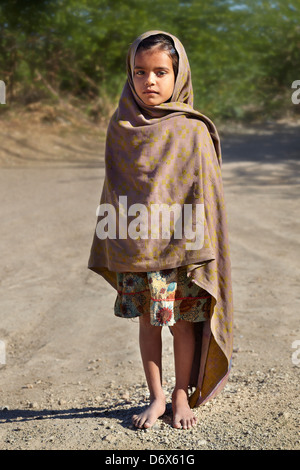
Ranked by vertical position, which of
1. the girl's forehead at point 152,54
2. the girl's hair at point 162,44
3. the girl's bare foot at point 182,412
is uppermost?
the girl's hair at point 162,44

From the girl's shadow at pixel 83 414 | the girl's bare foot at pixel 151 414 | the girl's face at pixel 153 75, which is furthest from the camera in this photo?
the girl's shadow at pixel 83 414

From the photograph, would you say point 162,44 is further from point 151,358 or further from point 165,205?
point 151,358

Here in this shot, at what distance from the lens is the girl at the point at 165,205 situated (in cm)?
246

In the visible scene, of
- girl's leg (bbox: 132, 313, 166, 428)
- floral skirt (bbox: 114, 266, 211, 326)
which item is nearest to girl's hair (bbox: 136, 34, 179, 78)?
floral skirt (bbox: 114, 266, 211, 326)

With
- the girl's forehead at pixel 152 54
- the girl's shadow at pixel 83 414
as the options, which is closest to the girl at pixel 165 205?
the girl's forehead at pixel 152 54

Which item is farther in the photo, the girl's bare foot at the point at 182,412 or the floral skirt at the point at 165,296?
the girl's bare foot at the point at 182,412

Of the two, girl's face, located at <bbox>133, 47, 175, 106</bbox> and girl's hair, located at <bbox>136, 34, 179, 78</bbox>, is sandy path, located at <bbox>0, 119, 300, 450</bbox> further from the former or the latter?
girl's hair, located at <bbox>136, 34, 179, 78</bbox>

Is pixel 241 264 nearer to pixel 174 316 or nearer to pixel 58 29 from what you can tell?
pixel 174 316

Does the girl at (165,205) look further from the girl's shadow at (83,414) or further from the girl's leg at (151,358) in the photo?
the girl's shadow at (83,414)

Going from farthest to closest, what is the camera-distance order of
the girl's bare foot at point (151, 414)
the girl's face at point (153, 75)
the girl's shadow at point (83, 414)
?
the girl's shadow at point (83, 414) → the girl's bare foot at point (151, 414) → the girl's face at point (153, 75)

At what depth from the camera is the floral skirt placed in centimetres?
248

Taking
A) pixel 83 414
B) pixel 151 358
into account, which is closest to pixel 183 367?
pixel 151 358
